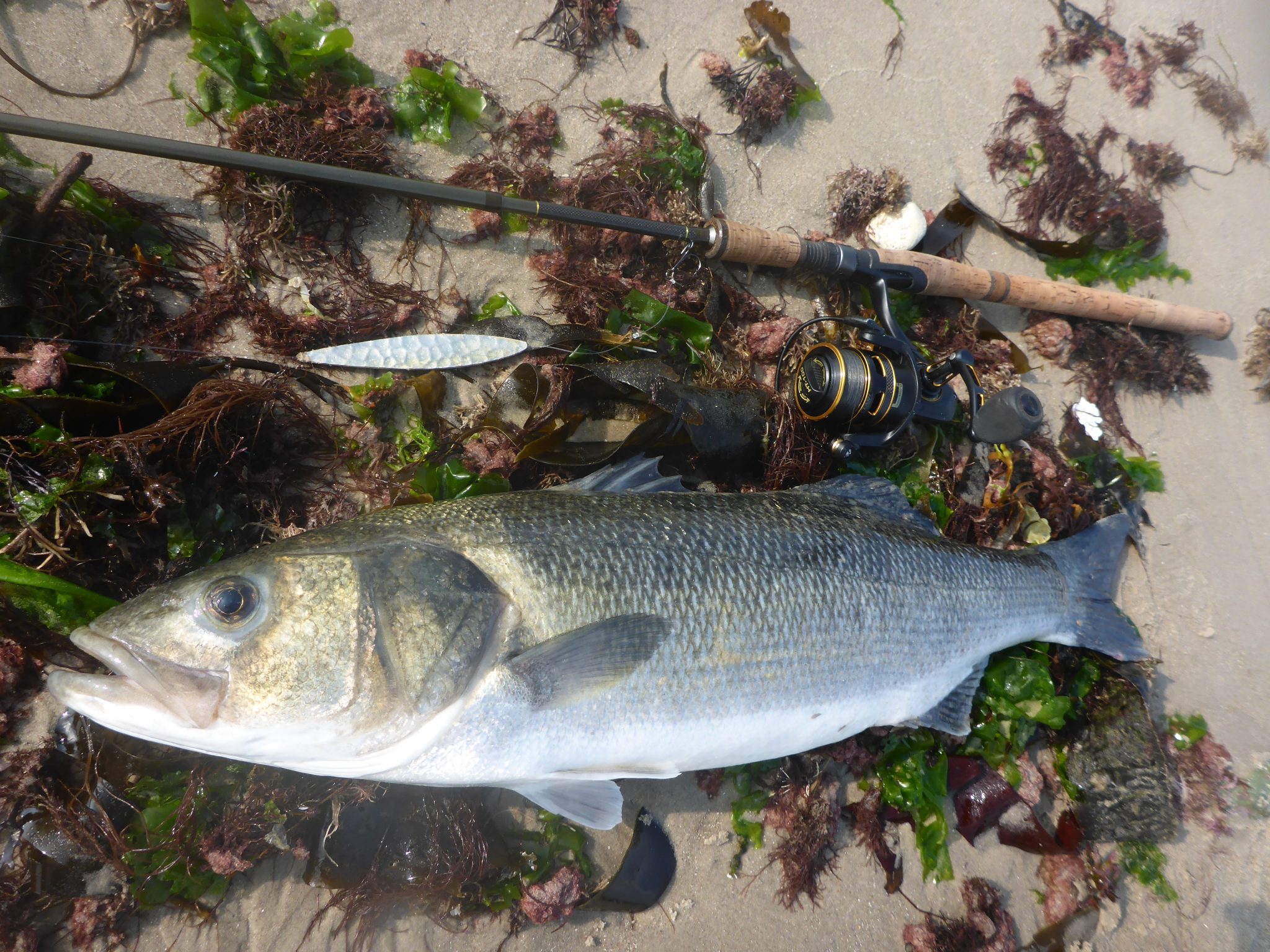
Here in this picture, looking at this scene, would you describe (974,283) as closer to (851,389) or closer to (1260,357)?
(851,389)

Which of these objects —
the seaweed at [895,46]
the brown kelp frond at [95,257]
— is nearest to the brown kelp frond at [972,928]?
the brown kelp frond at [95,257]

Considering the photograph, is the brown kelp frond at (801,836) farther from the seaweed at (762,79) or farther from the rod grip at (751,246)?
the seaweed at (762,79)

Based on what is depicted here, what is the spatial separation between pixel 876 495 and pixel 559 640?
1.83 m

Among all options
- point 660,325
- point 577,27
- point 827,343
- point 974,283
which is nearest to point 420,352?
point 660,325

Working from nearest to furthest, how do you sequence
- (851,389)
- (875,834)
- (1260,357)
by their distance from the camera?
(851,389), (875,834), (1260,357)

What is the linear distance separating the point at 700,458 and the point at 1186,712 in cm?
380

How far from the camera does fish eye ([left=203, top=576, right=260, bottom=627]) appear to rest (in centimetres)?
167

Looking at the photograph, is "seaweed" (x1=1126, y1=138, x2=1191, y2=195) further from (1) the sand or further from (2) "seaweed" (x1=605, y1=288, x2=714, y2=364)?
(2) "seaweed" (x1=605, y1=288, x2=714, y2=364)

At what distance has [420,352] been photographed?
9.52 ft

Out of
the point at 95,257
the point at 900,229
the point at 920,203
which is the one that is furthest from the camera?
the point at 920,203

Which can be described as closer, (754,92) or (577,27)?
(577,27)

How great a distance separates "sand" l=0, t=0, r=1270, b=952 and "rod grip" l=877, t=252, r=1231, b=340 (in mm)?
294

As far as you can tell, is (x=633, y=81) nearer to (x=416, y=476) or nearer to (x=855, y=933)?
(x=416, y=476)

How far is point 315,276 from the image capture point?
3.00 metres
